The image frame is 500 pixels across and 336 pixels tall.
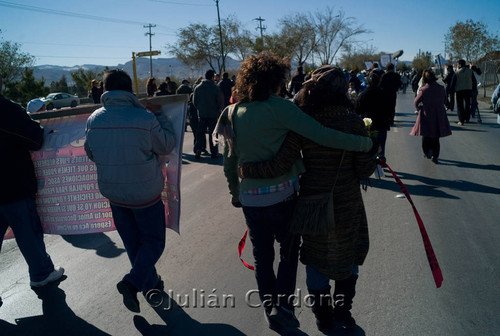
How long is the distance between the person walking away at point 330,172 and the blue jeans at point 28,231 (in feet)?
6.78

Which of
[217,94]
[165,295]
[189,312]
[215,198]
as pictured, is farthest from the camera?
[217,94]

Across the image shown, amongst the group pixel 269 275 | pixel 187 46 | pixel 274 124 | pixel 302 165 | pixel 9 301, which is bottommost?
pixel 9 301

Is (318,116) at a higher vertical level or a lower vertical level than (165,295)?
higher

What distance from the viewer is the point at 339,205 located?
2531mm

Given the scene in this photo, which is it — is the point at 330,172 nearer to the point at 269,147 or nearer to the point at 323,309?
the point at 269,147

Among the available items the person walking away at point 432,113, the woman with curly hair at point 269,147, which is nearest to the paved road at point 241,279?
the woman with curly hair at point 269,147

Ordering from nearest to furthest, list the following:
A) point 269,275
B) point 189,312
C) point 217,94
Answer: point 269,275 < point 189,312 < point 217,94

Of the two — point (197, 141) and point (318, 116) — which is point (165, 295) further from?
point (197, 141)

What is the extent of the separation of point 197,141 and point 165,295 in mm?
6262

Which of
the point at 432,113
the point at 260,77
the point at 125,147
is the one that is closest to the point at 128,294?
the point at 125,147

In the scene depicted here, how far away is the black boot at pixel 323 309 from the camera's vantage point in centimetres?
272

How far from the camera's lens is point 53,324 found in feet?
10.1

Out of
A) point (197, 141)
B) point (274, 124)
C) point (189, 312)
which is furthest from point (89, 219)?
point (197, 141)

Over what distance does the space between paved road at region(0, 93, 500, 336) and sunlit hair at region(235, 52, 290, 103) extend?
1.71 meters
